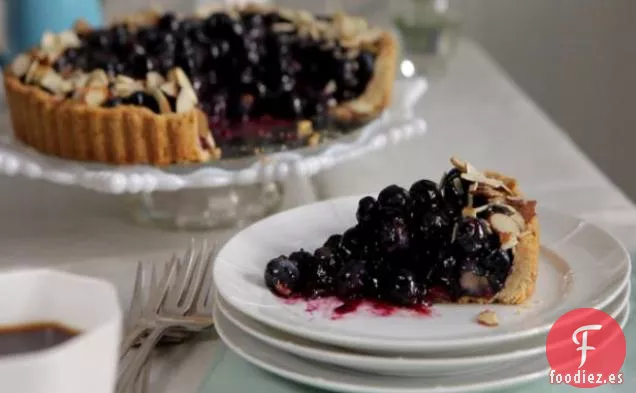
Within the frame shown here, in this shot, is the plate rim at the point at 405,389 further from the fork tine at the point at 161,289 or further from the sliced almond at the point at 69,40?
the sliced almond at the point at 69,40

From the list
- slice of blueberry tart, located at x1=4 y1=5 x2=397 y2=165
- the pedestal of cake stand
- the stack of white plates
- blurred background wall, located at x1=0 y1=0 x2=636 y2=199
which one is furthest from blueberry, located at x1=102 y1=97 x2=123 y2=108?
blurred background wall, located at x1=0 y1=0 x2=636 y2=199

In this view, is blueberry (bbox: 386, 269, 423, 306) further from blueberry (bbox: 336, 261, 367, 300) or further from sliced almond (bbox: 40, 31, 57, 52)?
sliced almond (bbox: 40, 31, 57, 52)

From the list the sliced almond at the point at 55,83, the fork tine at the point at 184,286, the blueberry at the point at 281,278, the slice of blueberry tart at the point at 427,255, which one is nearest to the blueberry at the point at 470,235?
the slice of blueberry tart at the point at 427,255

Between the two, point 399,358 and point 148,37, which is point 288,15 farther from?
point 399,358

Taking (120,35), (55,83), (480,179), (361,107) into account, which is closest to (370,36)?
(361,107)

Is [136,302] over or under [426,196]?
under

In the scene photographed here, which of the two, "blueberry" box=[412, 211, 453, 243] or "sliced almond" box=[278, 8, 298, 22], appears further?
"sliced almond" box=[278, 8, 298, 22]
